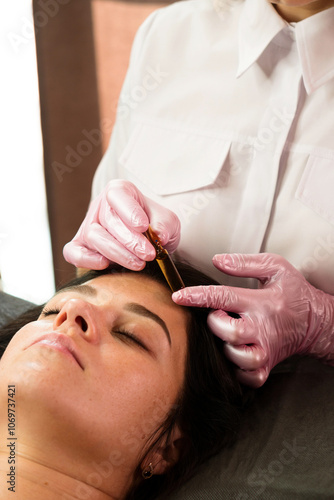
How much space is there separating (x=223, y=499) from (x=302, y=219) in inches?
22.1

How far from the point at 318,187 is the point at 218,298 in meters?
0.34

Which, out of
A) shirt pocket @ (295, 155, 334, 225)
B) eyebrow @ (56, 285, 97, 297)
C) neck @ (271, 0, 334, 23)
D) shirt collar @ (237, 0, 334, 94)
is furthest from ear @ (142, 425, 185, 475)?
neck @ (271, 0, 334, 23)

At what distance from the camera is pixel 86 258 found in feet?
3.60

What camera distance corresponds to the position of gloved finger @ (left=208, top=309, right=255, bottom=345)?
0.97 m

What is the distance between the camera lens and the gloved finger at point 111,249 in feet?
3.37

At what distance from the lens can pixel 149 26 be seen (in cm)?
148

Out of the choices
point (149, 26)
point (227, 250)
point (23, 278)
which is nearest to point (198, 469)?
point (227, 250)

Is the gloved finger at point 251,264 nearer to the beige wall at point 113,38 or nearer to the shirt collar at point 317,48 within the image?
the shirt collar at point 317,48

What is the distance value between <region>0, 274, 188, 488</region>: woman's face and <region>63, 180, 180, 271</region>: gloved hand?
0.07 metres

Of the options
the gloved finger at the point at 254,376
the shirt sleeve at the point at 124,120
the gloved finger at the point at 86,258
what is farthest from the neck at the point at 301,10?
the gloved finger at the point at 254,376

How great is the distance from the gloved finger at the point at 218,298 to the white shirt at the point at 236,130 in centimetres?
20

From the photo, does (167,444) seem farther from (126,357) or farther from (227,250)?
(227,250)

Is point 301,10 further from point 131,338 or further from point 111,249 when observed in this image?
point 131,338

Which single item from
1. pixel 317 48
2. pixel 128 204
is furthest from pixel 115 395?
pixel 317 48
